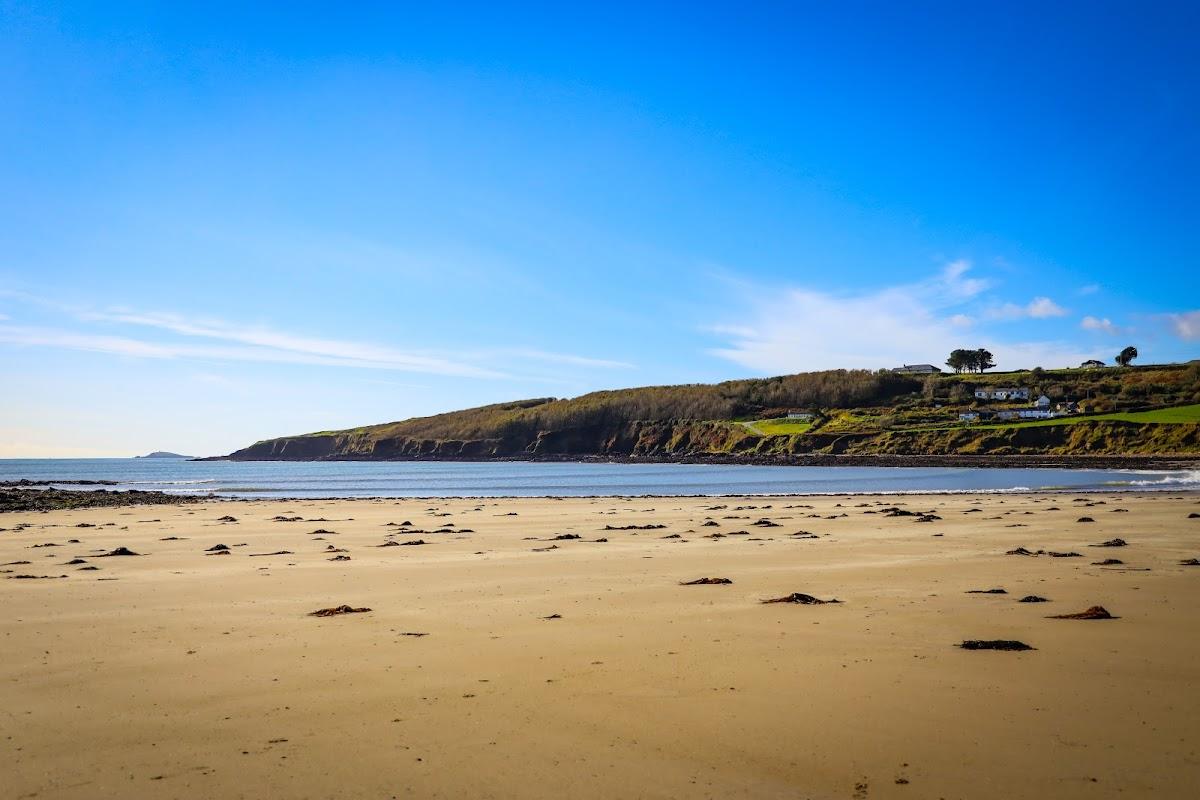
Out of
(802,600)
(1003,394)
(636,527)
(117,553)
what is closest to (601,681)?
(802,600)

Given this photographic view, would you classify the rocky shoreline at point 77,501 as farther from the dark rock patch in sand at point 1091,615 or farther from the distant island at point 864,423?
the distant island at point 864,423

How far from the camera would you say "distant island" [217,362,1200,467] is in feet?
280

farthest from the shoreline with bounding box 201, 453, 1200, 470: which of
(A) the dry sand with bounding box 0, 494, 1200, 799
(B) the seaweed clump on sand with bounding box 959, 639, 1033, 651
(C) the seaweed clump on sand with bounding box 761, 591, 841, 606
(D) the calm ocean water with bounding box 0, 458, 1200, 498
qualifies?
(B) the seaweed clump on sand with bounding box 959, 639, 1033, 651

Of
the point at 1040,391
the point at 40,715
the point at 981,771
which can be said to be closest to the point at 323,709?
the point at 40,715

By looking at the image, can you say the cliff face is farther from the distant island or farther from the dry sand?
the dry sand

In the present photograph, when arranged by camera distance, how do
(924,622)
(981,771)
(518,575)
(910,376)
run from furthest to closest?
(910,376) < (518,575) < (924,622) < (981,771)

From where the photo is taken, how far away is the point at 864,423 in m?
A: 123

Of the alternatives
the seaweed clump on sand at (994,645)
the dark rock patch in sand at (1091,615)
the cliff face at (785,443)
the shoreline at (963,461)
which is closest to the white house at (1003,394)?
the cliff face at (785,443)

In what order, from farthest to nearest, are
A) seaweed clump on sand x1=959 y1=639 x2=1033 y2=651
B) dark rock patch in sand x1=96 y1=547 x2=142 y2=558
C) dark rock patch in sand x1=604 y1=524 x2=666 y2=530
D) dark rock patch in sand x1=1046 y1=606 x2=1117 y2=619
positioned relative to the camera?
dark rock patch in sand x1=604 y1=524 x2=666 y2=530 < dark rock patch in sand x1=96 y1=547 x2=142 y2=558 < dark rock patch in sand x1=1046 y1=606 x2=1117 y2=619 < seaweed clump on sand x1=959 y1=639 x2=1033 y2=651

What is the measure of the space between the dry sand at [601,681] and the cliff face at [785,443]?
80.5m

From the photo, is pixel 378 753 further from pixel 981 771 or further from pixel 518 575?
pixel 518 575

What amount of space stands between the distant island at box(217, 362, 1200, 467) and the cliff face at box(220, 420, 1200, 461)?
0.25 meters

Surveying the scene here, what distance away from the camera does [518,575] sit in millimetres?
11781

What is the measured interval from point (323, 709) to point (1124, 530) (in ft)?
61.2
